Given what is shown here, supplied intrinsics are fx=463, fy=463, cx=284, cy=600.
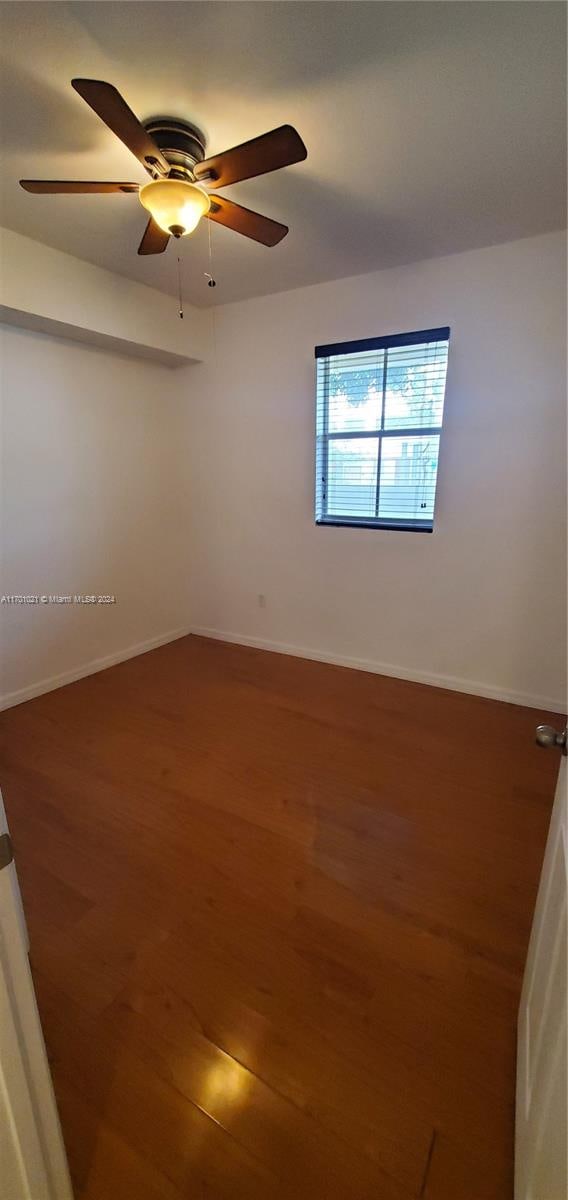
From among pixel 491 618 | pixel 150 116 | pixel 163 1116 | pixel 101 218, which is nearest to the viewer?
pixel 163 1116

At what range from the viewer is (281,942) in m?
1.48

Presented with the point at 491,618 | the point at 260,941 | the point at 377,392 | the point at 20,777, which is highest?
the point at 377,392

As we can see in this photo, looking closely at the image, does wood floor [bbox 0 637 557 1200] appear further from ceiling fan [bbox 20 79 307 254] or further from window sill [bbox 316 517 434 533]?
ceiling fan [bbox 20 79 307 254]

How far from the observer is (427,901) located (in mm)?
1613

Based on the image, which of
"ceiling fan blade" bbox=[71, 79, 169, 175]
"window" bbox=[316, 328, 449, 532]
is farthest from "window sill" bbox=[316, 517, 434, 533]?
"ceiling fan blade" bbox=[71, 79, 169, 175]

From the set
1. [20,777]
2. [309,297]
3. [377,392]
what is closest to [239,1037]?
[20,777]

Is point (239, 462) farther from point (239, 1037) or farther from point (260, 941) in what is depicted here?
point (239, 1037)

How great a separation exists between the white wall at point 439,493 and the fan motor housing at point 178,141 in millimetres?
1481

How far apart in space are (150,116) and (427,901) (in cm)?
287

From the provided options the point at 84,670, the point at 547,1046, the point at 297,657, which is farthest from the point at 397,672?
the point at 547,1046

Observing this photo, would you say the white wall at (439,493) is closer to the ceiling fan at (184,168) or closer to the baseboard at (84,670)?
the baseboard at (84,670)

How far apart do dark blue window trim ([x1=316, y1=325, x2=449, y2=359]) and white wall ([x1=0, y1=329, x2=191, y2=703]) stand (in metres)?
1.21

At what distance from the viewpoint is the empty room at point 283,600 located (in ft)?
3.56

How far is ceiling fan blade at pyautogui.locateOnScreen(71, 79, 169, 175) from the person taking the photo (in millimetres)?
1133
